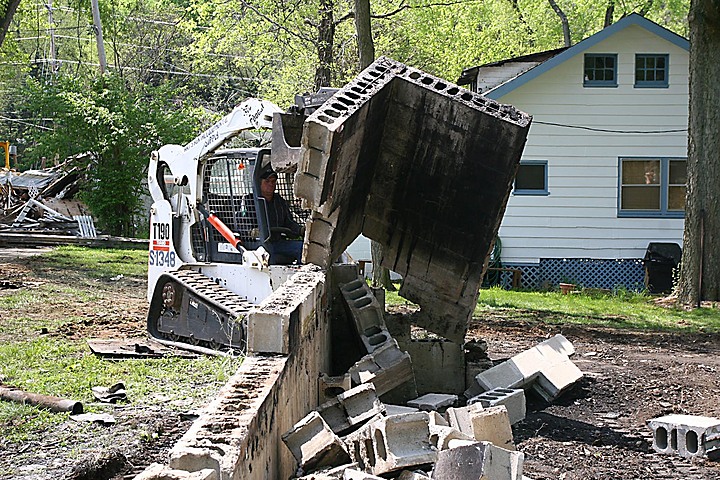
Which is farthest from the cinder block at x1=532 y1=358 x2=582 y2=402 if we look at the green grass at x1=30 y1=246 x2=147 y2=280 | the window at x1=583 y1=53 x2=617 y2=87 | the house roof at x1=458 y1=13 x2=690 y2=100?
the window at x1=583 y1=53 x2=617 y2=87

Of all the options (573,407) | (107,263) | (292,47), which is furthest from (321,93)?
(292,47)

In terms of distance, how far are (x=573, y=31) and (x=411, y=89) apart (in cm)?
3694

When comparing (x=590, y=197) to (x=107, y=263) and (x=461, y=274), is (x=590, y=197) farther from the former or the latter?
(x=461, y=274)

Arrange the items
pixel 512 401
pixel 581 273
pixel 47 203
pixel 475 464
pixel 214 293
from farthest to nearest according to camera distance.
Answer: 1. pixel 47 203
2. pixel 581 273
3. pixel 214 293
4. pixel 512 401
5. pixel 475 464

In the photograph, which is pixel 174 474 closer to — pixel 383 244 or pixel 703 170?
pixel 383 244

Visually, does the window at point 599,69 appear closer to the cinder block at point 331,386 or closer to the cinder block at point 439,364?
the cinder block at point 439,364

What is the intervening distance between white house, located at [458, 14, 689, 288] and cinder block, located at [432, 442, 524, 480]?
19074mm

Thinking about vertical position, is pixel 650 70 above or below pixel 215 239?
above

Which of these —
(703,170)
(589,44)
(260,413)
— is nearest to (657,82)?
(589,44)

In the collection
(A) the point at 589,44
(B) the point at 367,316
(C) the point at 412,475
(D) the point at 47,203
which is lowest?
(C) the point at 412,475

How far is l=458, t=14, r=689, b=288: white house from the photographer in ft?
80.9

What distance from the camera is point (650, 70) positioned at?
81.8ft

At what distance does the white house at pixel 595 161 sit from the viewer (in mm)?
24672

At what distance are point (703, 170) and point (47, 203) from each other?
26129 millimetres
